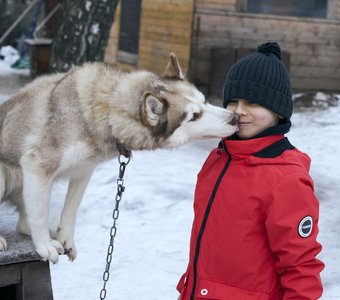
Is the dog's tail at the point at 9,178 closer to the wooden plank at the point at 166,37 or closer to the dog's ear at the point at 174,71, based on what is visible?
the dog's ear at the point at 174,71

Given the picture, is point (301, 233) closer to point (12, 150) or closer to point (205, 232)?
point (205, 232)

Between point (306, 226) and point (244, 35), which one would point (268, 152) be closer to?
point (306, 226)

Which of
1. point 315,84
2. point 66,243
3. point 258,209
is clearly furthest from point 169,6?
point 258,209

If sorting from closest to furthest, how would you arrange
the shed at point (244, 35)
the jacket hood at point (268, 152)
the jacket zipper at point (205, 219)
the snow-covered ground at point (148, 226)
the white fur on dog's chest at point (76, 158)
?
the jacket hood at point (268, 152) < the jacket zipper at point (205, 219) < the white fur on dog's chest at point (76, 158) < the snow-covered ground at point (148, 226) < the shed at point (244, 35)

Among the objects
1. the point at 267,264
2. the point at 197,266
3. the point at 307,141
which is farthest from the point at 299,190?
the point at 307,141

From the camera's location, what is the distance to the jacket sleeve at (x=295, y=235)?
2322mm

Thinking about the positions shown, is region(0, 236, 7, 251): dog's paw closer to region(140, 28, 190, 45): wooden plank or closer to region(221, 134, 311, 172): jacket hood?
region(221, 134, 311, 172): jacket hood

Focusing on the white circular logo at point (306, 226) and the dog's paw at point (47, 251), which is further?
the dog's paw at point (47, 251)

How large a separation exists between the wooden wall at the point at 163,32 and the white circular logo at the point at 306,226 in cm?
880

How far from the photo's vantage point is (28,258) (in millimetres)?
3201

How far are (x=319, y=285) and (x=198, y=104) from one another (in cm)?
91

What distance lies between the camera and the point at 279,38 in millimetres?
11719

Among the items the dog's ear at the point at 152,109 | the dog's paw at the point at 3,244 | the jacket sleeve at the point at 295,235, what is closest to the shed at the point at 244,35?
the dog's paw at the point at 3,244

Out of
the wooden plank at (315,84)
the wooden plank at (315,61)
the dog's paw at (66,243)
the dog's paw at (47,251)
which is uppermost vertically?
the wooden plank at (315,61)
